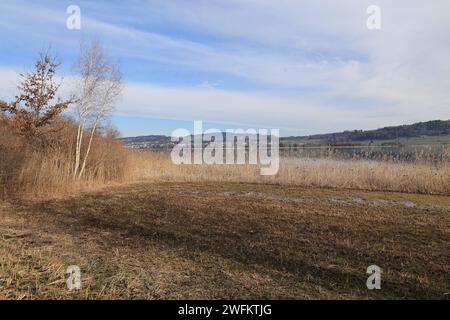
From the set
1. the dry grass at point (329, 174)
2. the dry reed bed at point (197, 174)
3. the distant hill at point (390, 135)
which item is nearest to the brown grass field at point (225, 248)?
the dry reed bed at point (197, 174)

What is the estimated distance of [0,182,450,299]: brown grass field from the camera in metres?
3.76

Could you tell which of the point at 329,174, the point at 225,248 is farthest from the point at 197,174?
the point at 225,248

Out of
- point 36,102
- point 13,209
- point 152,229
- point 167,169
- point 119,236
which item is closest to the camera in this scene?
point 119,236

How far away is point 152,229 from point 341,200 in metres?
5.65

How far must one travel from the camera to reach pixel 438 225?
6.84 metres

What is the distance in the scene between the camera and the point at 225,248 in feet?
17.4

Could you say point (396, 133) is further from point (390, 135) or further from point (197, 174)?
point (197, 174)

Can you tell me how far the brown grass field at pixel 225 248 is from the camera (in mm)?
3760

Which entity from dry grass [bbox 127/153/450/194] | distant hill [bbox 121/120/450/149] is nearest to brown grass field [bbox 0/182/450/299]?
dry grass [bbox 127/153/450/194]

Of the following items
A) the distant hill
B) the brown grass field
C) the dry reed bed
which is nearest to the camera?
the brown grass field

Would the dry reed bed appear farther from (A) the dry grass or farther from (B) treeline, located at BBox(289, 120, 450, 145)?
(B) treeline, located at BBox(289, 120, 450, 145)

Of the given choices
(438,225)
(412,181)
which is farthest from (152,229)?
(412,181)

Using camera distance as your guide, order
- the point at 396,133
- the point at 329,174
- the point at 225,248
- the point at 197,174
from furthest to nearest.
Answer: the point at 396,133 → the point at 197,174 → the point at 329,174 → the point at 225,248

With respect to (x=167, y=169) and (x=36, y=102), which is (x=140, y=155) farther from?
(x=36, y=102)
